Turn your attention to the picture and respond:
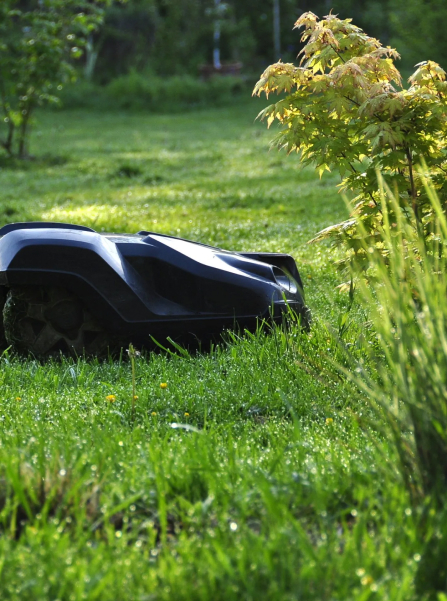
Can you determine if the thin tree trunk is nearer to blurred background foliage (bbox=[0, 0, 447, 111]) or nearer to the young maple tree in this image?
the young maple tree

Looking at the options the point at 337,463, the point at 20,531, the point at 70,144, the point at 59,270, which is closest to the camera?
the point at 20,531

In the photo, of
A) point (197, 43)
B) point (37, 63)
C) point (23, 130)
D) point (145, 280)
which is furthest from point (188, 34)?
point (145, 280)

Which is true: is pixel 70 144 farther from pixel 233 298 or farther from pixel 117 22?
pixel 117 22

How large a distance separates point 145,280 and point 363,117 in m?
1.36

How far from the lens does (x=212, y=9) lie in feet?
121

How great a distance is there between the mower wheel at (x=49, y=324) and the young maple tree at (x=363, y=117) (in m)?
1.31

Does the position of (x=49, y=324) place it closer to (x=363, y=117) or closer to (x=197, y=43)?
(x=363, y=117)

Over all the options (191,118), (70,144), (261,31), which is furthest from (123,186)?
(261,31)

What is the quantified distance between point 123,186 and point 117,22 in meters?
29.4

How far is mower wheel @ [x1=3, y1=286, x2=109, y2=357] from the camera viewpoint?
3.72m

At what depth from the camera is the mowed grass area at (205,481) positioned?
1.76m

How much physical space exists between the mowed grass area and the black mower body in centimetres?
16

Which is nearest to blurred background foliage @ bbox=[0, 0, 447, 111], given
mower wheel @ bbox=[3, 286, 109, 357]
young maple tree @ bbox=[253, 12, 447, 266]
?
young maple tree @ bbox=[253, 12, 447, 266]

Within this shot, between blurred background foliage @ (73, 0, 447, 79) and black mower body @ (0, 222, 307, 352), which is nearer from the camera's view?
black mower body @ (0, 222, 307, 352)
